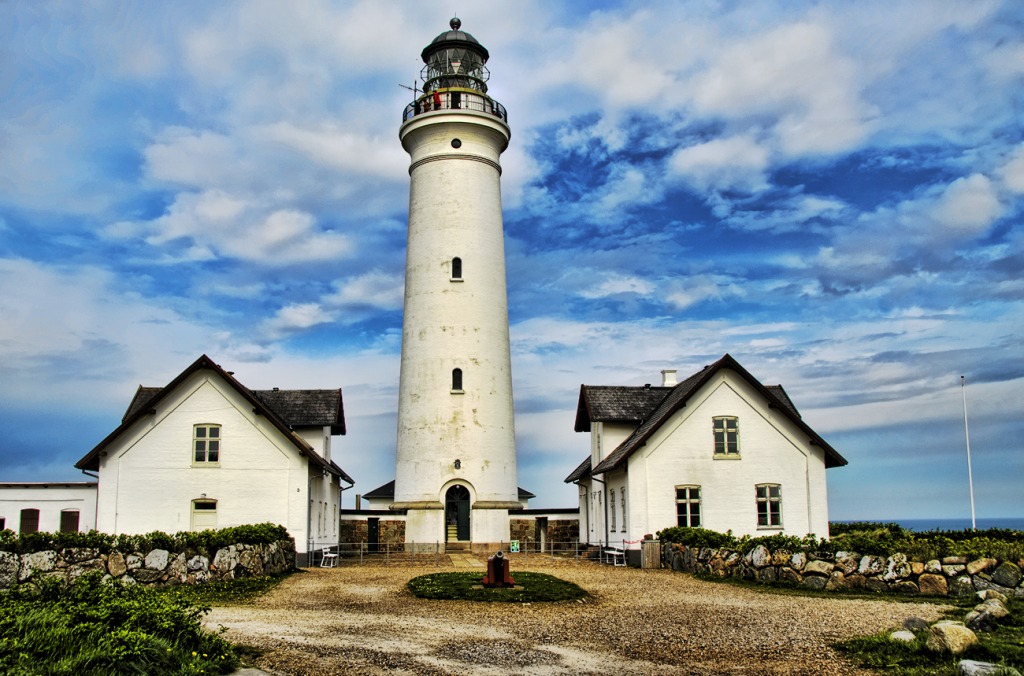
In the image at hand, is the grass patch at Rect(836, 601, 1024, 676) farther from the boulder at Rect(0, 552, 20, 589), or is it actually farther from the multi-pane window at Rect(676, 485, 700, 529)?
the boulder at Rect(0, 552, 20, 589)

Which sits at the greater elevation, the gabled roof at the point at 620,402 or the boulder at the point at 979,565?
the gabled roof at the point at 620,402

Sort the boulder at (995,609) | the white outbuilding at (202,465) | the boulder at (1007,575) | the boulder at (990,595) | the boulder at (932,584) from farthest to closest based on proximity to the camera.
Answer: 1. the white outbuilding at (202,465)
2. the boulder at (932,584)
3. the boulder at (1007,575)
4. the boulder at (990,595)
5. the boulder at (995,609)

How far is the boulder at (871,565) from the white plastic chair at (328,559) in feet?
52.6

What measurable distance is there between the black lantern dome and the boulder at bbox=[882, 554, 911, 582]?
24416mm

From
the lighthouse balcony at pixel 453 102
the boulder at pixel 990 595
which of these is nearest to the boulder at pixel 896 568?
the boulder at pixel 990 595

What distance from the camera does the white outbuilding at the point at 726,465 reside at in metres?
28.7

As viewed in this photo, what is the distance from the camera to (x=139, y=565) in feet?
67.1

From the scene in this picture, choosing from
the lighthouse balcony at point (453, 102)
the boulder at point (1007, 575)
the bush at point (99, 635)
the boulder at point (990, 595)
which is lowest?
the boulder at point (990, 595)

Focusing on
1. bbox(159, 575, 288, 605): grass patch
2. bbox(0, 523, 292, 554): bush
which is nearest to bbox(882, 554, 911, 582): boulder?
bbox(159, 575, 288, 605): grass patch

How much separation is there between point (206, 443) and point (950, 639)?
2225cm

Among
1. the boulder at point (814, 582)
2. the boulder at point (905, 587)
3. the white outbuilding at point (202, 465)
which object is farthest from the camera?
the white outbuilding at point (202, 465)

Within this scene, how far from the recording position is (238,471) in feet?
91.7

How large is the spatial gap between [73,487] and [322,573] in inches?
390

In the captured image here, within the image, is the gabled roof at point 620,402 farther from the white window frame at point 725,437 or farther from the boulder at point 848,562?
the boulder at point 848,562
